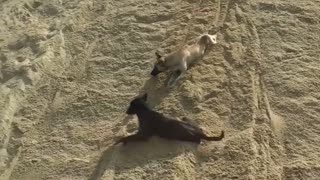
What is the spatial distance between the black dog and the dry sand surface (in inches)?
2.5

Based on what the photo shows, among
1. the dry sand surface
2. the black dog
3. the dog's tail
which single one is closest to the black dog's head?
the black dog

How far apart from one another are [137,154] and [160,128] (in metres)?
0.30

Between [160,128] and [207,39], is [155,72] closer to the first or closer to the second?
[207,39]

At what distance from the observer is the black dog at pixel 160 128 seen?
4.89m

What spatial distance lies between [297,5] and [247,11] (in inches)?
21.5

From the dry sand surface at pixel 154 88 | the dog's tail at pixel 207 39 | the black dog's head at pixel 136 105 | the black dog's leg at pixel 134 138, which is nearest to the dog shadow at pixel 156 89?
the dry sand surface at pixel 154 88

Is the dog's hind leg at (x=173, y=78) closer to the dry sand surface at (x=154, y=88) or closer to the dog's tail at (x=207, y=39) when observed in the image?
the dry sand surface at (x=154, y=88)

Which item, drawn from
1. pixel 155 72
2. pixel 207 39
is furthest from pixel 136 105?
pixel 207 39

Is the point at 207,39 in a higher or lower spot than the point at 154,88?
higher

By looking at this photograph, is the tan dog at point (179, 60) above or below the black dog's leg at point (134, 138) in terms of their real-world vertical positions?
above

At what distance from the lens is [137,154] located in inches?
194

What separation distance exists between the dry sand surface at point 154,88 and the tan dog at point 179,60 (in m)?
0.08

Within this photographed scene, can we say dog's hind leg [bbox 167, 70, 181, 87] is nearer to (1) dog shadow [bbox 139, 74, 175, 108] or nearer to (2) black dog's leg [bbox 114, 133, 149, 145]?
(1) dog shadow [bbox 139, 74, 175, 108]

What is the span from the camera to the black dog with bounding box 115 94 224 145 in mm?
4895
